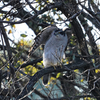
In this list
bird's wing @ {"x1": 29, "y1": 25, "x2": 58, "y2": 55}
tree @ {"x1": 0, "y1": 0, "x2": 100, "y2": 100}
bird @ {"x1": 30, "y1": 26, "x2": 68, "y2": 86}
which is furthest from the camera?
bird @ {"x1": 30, "y1": 26, "x2": 68, "y2": 86}

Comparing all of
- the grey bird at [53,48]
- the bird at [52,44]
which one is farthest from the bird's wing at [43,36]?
the grey bird at [53,48]

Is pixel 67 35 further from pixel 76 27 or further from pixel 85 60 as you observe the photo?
pixel 85 60

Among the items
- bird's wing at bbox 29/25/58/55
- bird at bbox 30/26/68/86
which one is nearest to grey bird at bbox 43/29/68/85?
bird at bbox 30/26/68/86

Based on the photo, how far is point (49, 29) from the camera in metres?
3.57

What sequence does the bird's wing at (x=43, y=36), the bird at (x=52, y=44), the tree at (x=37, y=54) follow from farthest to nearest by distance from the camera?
the bird at (x=52, y=44) < the bird's wing at (x=43, y=36) < the tree at (x=37, y=54)

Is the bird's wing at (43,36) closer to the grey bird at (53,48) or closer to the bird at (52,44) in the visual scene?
the bird at (52,44)

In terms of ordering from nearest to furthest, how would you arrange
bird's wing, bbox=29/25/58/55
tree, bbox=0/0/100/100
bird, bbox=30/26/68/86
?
tree, bbox=0/0/100/100 < bird's wing, bbox=29/25/58/55 < bird, bbox=30/26/68/86

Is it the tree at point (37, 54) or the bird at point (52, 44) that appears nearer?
the tree at point (37, 54)

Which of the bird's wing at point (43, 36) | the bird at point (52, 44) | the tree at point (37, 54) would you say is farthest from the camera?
the bird at point (52, 44)

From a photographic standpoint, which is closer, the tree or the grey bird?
the tree

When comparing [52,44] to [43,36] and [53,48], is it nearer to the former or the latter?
[53,48]

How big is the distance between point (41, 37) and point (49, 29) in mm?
221

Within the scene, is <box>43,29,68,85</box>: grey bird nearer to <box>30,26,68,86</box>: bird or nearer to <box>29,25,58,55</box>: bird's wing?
<box>30,26,68,86</box>: bird

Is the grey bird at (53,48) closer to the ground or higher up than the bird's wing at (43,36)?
closer to the ground
